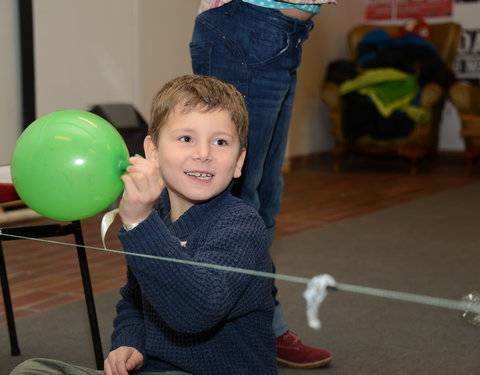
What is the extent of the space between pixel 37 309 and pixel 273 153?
1.10m

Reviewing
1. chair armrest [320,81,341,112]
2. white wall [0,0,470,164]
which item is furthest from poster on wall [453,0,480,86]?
white wall [0,0,470,164]

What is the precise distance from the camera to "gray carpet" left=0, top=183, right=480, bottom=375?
2.06 meters

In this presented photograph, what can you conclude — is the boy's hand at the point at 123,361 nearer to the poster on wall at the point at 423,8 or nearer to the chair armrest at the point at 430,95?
the chair armrest at the point at 430,95

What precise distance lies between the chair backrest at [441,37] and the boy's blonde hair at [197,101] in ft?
18.8

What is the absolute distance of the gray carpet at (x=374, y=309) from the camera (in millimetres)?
2057

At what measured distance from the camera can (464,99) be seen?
622cm

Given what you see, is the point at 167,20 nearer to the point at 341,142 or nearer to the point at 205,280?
the point at 341,142

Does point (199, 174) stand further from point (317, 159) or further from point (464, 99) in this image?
point (317, 159)

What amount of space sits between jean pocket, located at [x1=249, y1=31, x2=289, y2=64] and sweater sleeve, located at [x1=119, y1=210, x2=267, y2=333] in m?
0.77

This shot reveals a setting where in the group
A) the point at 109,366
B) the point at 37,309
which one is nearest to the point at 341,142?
the point at 37,309

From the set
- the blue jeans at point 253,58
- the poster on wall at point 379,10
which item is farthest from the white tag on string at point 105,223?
the poster on wall at point 379,10

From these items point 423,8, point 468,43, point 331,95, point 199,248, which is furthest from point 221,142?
point 423,8

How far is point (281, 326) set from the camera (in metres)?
2.00

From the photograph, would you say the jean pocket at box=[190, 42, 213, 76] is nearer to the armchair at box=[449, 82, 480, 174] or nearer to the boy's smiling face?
→ the boy's smiling face
